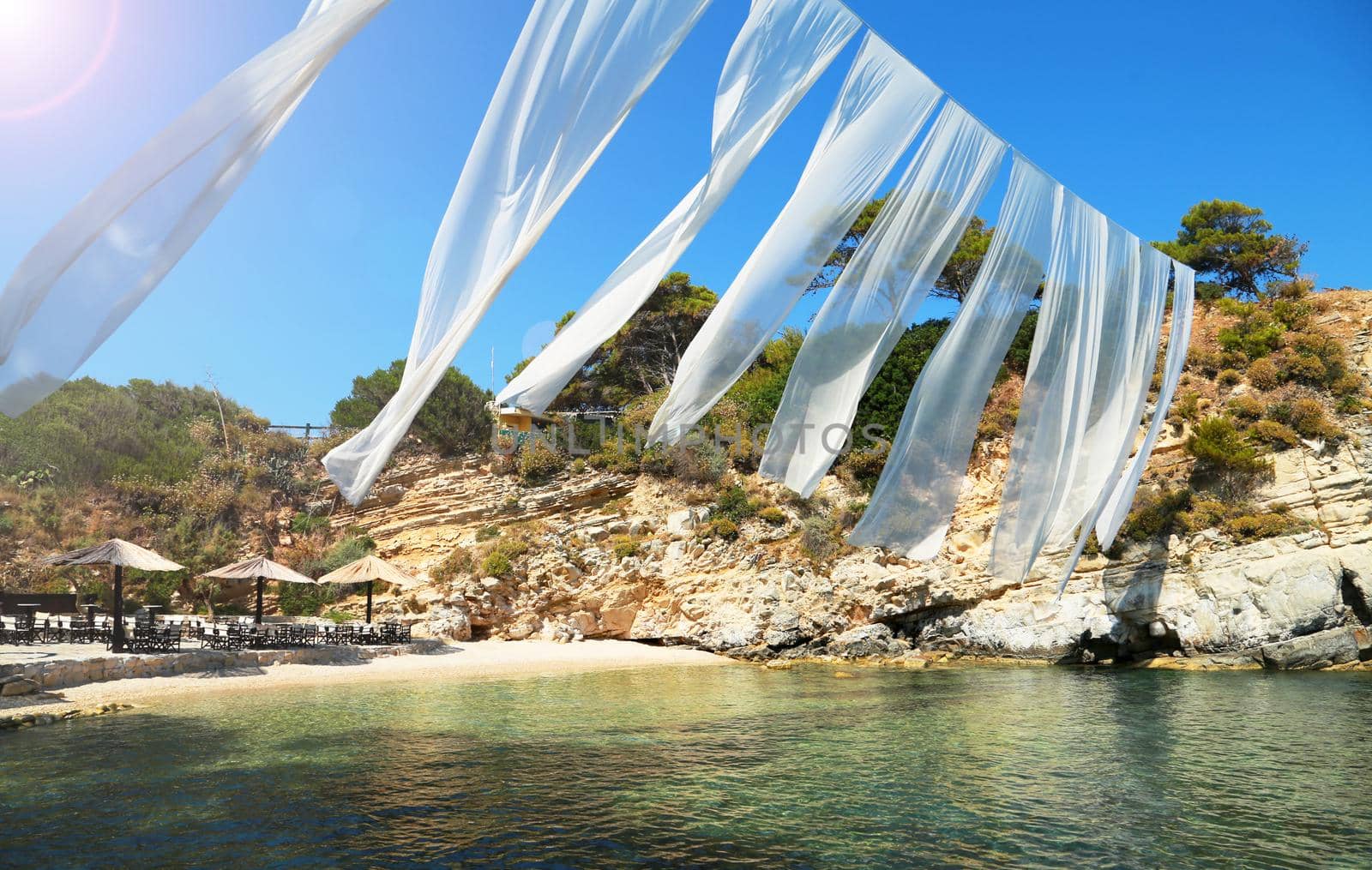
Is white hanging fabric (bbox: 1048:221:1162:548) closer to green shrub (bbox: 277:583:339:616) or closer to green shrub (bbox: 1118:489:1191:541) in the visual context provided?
green shrub (bbox: 1118:489:1191:541)

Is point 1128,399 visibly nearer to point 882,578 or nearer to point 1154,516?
point 1154,516

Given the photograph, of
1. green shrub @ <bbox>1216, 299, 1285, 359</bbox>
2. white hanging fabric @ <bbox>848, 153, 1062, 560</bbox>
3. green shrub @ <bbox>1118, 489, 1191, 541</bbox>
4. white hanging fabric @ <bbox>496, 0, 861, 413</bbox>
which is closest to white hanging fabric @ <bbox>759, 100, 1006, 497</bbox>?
white hanging fabric @ <bbox>848, 153, 1062, 560</bbox>

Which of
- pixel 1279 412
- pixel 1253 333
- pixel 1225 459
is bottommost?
pixel 1225 459

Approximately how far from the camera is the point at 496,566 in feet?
66.2

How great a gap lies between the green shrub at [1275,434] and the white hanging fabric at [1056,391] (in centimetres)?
1298

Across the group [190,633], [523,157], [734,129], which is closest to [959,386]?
[734,129]

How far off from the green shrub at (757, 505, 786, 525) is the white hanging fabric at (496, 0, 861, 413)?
16.3 metres

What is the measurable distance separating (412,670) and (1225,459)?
17565 mm

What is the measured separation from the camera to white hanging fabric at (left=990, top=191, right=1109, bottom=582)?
24.4 ft

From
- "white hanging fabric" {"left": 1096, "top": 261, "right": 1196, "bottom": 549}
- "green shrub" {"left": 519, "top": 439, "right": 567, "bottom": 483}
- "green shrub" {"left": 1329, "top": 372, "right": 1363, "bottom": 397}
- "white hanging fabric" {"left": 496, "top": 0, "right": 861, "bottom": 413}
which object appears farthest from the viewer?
"green shrub" {"left": 519, "top": 439, "right": 567, "bottom": 483}

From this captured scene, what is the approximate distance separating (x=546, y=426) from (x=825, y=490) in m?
9.55

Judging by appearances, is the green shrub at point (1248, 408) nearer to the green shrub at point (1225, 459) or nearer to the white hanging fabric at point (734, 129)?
the green shrub at point (1225, 459)

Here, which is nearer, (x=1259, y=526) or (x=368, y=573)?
(x=1259, y=526)

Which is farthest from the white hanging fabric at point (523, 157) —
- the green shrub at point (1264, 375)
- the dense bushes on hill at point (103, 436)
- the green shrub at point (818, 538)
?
the dense bushes on hill at point (103, 436)
